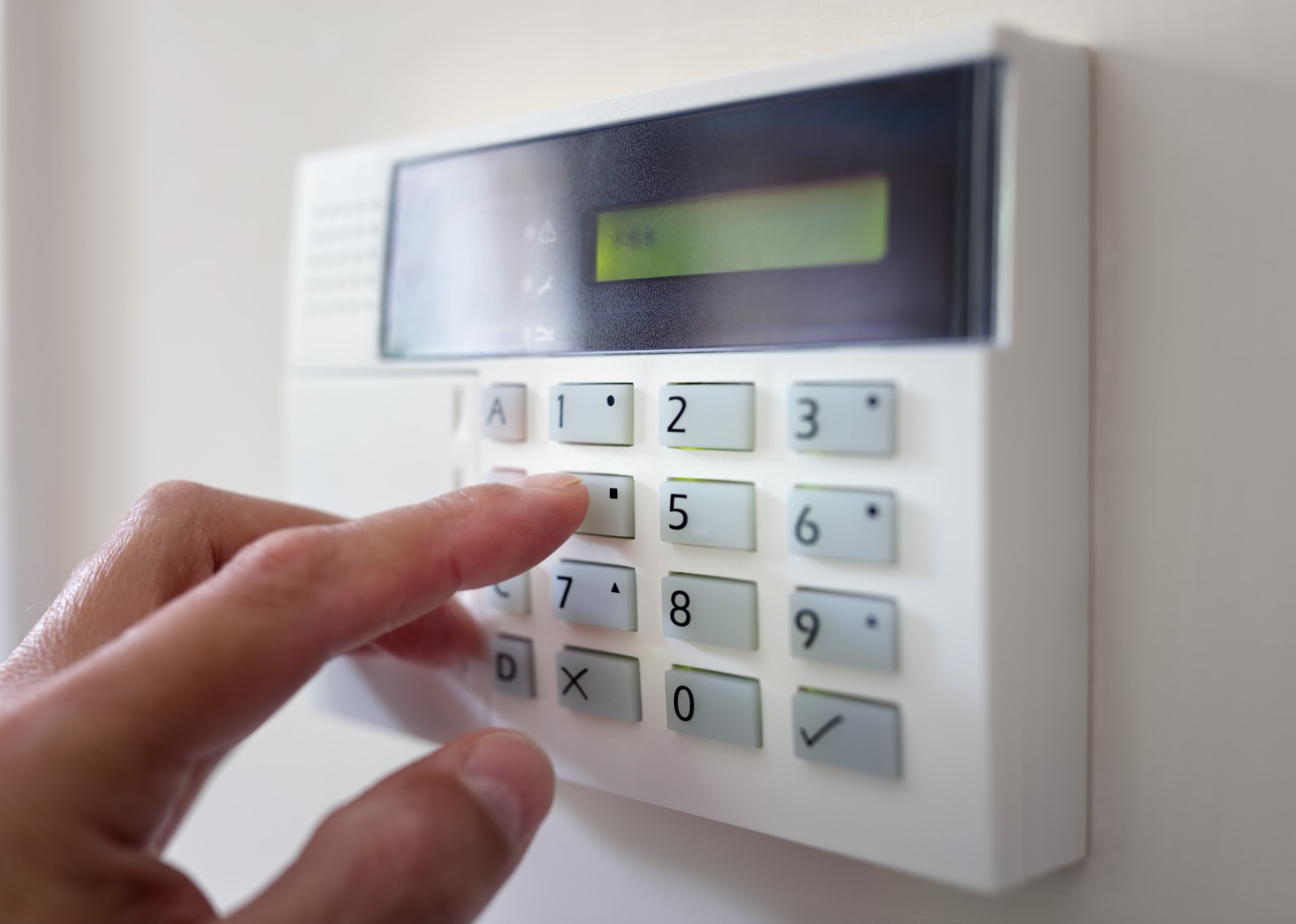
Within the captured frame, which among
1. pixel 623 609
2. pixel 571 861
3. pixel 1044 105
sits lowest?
pixel 571 861

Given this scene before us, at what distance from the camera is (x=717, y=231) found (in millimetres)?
296

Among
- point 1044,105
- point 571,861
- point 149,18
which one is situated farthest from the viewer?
point 149,18

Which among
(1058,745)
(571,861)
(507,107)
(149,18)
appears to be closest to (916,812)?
(1058,745)

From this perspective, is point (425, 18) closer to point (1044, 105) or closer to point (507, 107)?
point (507, 107)

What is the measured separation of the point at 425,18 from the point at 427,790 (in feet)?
1.03

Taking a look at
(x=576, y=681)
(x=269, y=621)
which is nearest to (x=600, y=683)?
(x=576, y=681)

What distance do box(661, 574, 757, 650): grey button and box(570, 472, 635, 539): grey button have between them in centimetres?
2

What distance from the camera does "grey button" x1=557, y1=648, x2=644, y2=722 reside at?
1.05 ft

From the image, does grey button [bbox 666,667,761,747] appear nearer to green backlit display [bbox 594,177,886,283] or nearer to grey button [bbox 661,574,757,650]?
grey button [bbox 661,574,757,650]

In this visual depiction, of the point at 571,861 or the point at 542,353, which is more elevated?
the point at 542,353

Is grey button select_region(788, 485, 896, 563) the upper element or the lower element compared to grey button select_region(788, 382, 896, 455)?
lower

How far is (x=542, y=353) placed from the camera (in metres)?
0.34

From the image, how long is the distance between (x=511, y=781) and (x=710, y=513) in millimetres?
95

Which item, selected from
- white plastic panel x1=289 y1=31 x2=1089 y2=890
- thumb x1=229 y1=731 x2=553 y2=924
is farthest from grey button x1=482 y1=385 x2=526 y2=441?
thumb x1=229 y1=731 x2=553 y2=924
